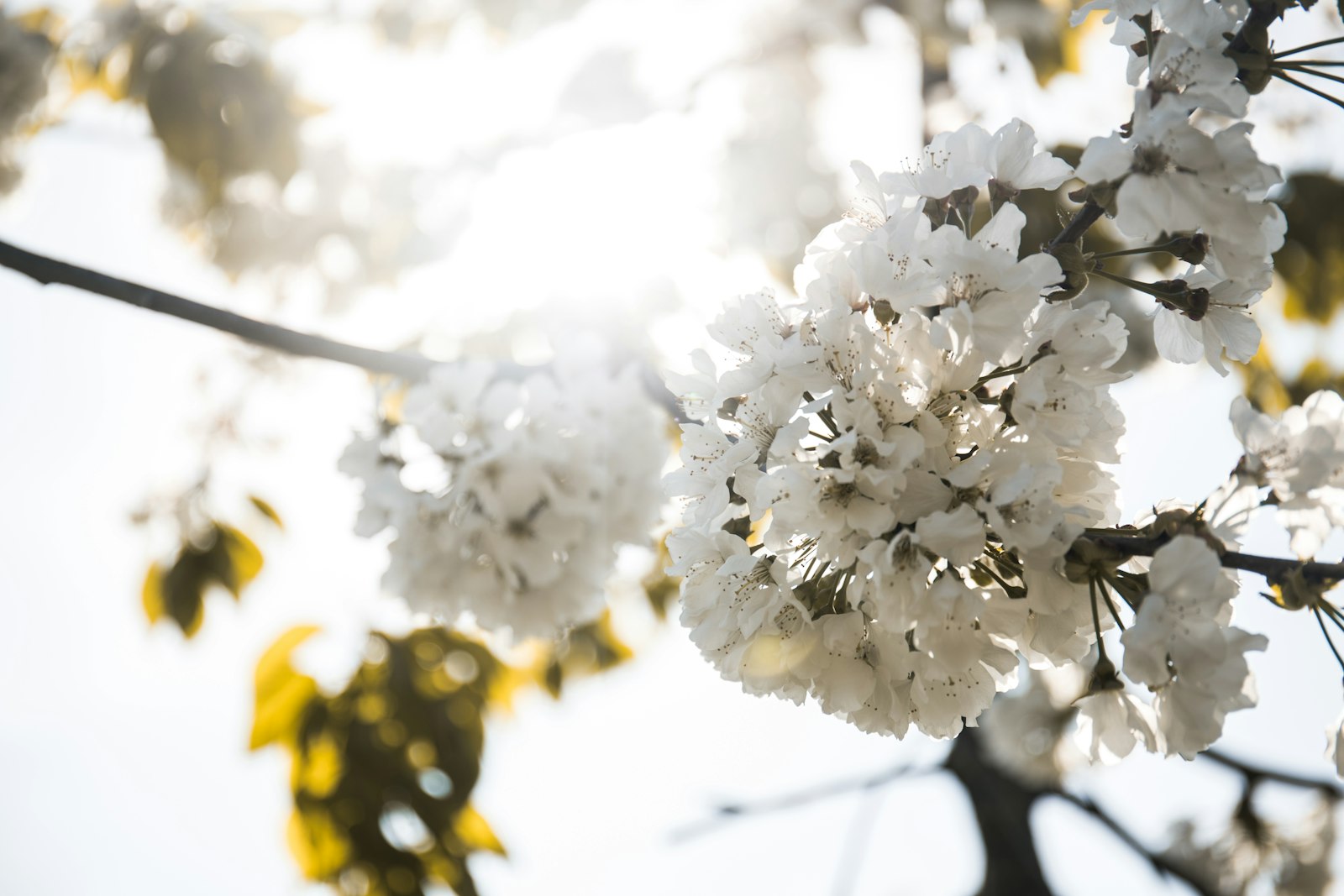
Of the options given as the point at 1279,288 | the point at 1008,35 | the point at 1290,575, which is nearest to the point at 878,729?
the point at 1290,575

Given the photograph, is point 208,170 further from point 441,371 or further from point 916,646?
point 916,646

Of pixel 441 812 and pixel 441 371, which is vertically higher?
pixel 441 371

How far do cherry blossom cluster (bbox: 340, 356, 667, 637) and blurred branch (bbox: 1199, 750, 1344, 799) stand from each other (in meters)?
2.51

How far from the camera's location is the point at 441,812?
8.43ft

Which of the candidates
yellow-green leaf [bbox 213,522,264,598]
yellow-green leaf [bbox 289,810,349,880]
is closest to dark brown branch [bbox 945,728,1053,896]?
yellow-green leaf [bbox 289,810,349,880]

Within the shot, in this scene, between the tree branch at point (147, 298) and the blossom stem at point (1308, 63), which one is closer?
the blossom stem at point (1308, 63)

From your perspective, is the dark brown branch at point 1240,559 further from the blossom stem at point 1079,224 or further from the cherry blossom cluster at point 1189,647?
the blossom stem at point 1079,224

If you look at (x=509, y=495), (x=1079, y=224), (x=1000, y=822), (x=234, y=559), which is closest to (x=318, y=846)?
(x=234, y=559)

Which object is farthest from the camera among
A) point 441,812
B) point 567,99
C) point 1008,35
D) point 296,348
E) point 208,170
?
point 567,99

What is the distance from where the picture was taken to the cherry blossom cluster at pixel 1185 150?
2.95 ft

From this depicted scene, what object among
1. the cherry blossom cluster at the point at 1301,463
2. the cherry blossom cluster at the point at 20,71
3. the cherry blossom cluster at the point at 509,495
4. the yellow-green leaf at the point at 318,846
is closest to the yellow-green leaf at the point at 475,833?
the yellow-green leaf at the point at 318,846

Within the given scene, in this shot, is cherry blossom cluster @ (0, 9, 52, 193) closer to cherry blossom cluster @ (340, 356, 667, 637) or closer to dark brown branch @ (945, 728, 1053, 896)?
cherry blossom cluster @ (340, 356, 667, 637)

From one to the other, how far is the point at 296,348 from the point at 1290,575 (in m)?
1.61

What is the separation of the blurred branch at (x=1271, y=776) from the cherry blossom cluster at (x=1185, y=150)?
2881 millimetres
